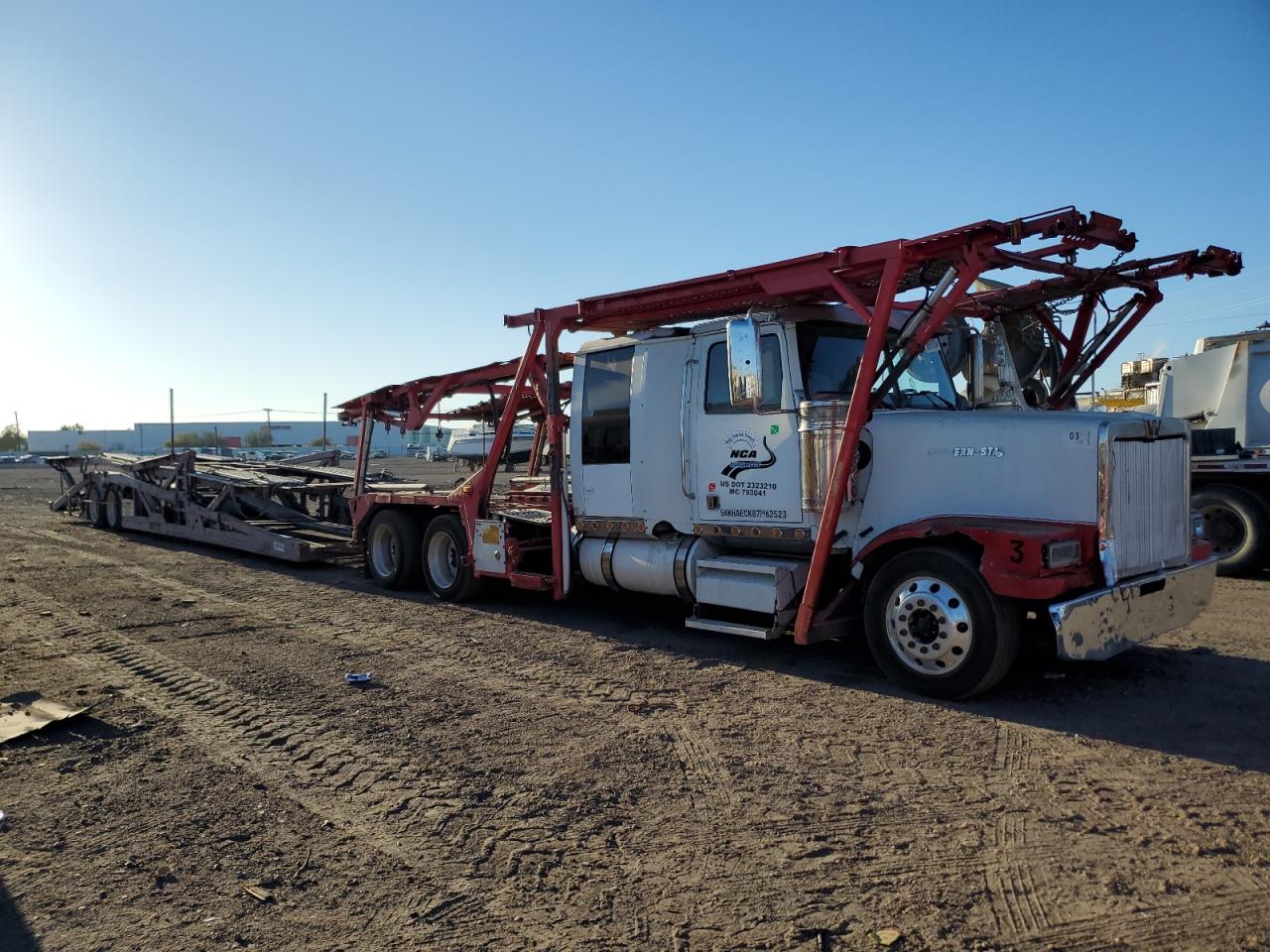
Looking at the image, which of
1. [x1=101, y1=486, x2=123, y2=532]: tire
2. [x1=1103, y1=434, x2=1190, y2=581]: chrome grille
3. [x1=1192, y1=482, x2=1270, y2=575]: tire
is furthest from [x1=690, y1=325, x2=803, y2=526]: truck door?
[x1=101, y1=486, x2=123, y2=532]: tire

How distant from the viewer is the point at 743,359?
643 centimetres

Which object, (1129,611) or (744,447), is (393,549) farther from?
(1129,611)

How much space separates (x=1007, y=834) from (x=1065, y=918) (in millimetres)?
684

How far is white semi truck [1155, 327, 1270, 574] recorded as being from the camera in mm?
10680

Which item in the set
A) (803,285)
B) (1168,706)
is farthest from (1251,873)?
(803,285)

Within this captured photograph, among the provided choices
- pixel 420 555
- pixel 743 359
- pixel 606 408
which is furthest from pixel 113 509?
pixel 743 359

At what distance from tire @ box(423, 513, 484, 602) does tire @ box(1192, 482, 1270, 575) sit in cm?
839

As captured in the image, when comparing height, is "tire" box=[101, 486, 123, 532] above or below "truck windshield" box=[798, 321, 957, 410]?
below

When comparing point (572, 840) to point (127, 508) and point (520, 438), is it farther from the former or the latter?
point (127, 508)

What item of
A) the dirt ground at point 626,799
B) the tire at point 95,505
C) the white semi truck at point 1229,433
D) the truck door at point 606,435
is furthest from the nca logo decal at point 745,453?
the tire at point 95,505

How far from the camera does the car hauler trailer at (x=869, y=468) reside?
550cm

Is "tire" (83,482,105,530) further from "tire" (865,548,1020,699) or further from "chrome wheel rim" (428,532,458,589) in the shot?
"tire" (865,548,1020,699)

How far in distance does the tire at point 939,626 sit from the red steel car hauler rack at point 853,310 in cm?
54

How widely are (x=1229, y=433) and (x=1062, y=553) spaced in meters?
7.63
